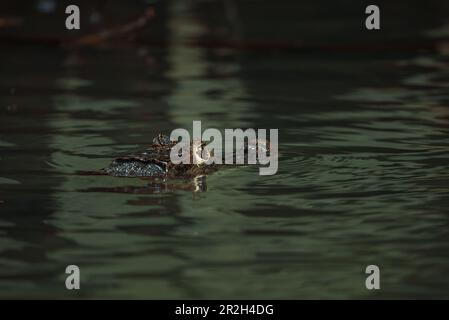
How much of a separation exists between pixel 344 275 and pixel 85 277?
134 cm

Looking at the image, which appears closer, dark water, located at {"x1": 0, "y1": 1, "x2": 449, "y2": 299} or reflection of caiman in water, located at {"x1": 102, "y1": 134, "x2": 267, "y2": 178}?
dark water, located at {"x1": 0, "y1": 1, "x2": 449, "y2": 299}

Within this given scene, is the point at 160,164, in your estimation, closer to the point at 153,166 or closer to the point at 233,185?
the point at 153,166

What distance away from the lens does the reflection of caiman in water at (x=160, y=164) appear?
30.8 ft

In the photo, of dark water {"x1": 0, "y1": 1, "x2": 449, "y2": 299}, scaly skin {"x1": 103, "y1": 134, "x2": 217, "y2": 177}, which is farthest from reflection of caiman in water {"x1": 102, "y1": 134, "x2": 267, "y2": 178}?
dark water {"x1": 0, "y1": 1, "x2": 449, "y2": 299}

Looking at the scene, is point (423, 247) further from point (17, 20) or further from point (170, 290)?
point (17, 20)

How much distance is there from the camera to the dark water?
23.2ft

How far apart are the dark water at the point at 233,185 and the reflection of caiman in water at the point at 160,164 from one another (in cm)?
13

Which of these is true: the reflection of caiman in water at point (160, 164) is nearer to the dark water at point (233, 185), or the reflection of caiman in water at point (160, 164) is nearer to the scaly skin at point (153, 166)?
the scaly skin at point (153, 166)

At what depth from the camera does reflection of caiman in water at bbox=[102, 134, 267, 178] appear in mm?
9391

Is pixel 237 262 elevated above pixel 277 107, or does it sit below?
below

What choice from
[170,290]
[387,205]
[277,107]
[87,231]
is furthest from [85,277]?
[277,107]

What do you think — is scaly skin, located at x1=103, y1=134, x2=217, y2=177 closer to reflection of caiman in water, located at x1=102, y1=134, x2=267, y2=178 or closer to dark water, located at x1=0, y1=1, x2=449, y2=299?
reflection of caiman in water, located at x1=102, y1=134, x2=267, y2=178

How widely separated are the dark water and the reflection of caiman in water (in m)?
0.13
